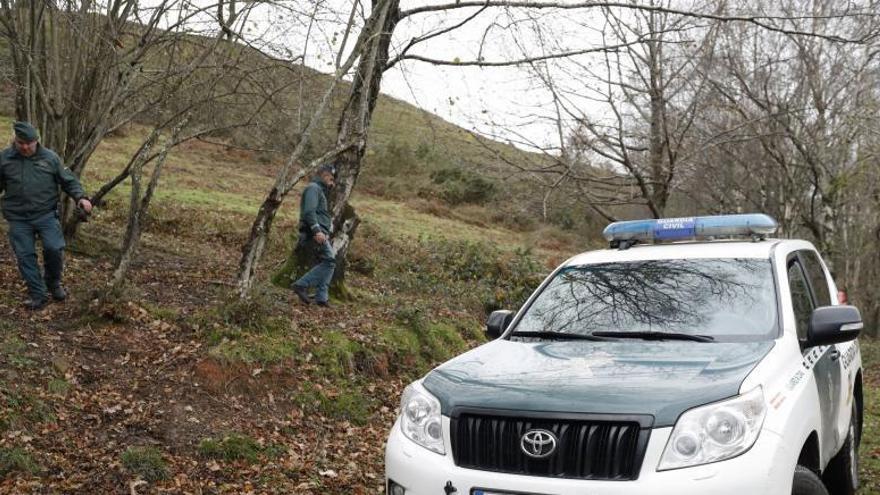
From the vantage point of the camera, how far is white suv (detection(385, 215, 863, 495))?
321 cm

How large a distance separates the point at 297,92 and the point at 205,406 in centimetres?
469

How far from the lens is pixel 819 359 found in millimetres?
4438

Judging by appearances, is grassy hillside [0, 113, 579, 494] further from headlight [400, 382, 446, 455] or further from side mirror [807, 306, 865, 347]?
side mirror [807, 306, 865, 347]

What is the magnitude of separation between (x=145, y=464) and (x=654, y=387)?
3.55 meters

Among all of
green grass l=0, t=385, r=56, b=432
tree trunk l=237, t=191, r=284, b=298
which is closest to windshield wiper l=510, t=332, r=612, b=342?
green grass l=0, t=385, r=56, b=432

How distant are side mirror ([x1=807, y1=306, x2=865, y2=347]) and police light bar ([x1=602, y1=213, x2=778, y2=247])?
110 centimetres

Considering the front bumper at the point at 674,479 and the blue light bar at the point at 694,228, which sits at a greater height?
the blue light bar at the point at 694,228

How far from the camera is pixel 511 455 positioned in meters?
3.39

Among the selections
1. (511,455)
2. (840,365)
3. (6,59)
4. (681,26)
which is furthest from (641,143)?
(511,455)

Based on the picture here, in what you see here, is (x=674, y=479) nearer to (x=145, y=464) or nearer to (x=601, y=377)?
(x=601, y=377)

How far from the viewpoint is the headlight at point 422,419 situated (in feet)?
12.1

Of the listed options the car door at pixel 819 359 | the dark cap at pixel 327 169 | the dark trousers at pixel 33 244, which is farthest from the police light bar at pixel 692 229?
the dark trousers at pixel 33 244

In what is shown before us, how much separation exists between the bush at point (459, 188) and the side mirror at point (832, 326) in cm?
2716

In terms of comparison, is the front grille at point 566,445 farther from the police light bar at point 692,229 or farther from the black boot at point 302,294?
the black boot at point 302,294
